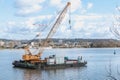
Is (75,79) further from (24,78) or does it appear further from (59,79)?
(24,78)

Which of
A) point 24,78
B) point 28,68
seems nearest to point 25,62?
point 28,68

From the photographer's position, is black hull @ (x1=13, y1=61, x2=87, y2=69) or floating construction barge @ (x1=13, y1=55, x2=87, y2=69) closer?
black hull @ (x1=13, y1=61, x2=87, y2=69)

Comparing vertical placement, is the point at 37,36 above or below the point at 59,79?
above

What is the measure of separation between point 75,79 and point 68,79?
1119 millimetres

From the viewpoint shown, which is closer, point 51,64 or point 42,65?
point 42,65

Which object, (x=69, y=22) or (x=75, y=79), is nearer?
(x=75, y=79)

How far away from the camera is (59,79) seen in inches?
2079

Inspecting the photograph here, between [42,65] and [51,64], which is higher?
[51,64]

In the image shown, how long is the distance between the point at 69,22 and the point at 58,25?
27.1 feet

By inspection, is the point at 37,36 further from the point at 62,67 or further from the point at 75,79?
the point at 75,79

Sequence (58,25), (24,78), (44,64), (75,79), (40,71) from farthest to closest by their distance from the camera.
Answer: (58,25) → (44,64) → (40,71) → (24,78) → (75,79)

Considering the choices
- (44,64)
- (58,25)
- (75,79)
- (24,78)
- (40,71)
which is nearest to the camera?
(75,79)

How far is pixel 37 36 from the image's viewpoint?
8031 cm

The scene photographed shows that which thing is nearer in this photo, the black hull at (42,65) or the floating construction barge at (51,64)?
the black hull at (42,65)
